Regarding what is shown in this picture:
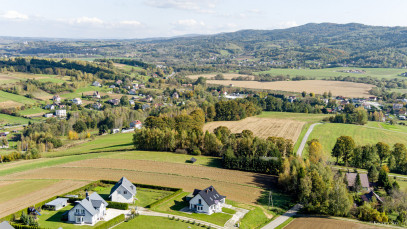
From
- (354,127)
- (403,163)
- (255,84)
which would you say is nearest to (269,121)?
(354,127)

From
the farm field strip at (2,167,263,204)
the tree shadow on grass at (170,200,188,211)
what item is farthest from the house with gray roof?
the tree shadow on grass at (170,200,188,211)

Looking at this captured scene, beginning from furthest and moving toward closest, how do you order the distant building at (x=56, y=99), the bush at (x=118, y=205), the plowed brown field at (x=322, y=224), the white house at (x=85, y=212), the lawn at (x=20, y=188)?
the distant building at (x=56, y=99)
the lawn at (x=20, y=188)
the bush at (x=118, y=205)
the plowed brown field at (x=322, y=224)
the white house at (x=85, y=212)

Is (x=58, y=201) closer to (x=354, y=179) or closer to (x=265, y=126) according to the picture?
(x=354, y=179)

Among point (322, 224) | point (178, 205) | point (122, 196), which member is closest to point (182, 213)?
point (178, 205)

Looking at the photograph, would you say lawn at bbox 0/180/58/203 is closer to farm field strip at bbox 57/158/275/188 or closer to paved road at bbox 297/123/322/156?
farm field strip at bbox 57/158/275/188

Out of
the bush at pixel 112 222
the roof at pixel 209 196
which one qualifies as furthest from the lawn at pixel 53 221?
the roof at pixel 209 196

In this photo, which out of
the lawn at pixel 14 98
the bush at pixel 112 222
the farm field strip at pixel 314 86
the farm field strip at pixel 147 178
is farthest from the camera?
the farm field strip at pixel 314 86

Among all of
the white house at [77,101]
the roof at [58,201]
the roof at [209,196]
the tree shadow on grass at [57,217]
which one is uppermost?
the white house at [77,101]

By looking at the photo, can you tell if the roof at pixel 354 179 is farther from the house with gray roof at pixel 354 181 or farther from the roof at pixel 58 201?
the roof at pixel 58 201
